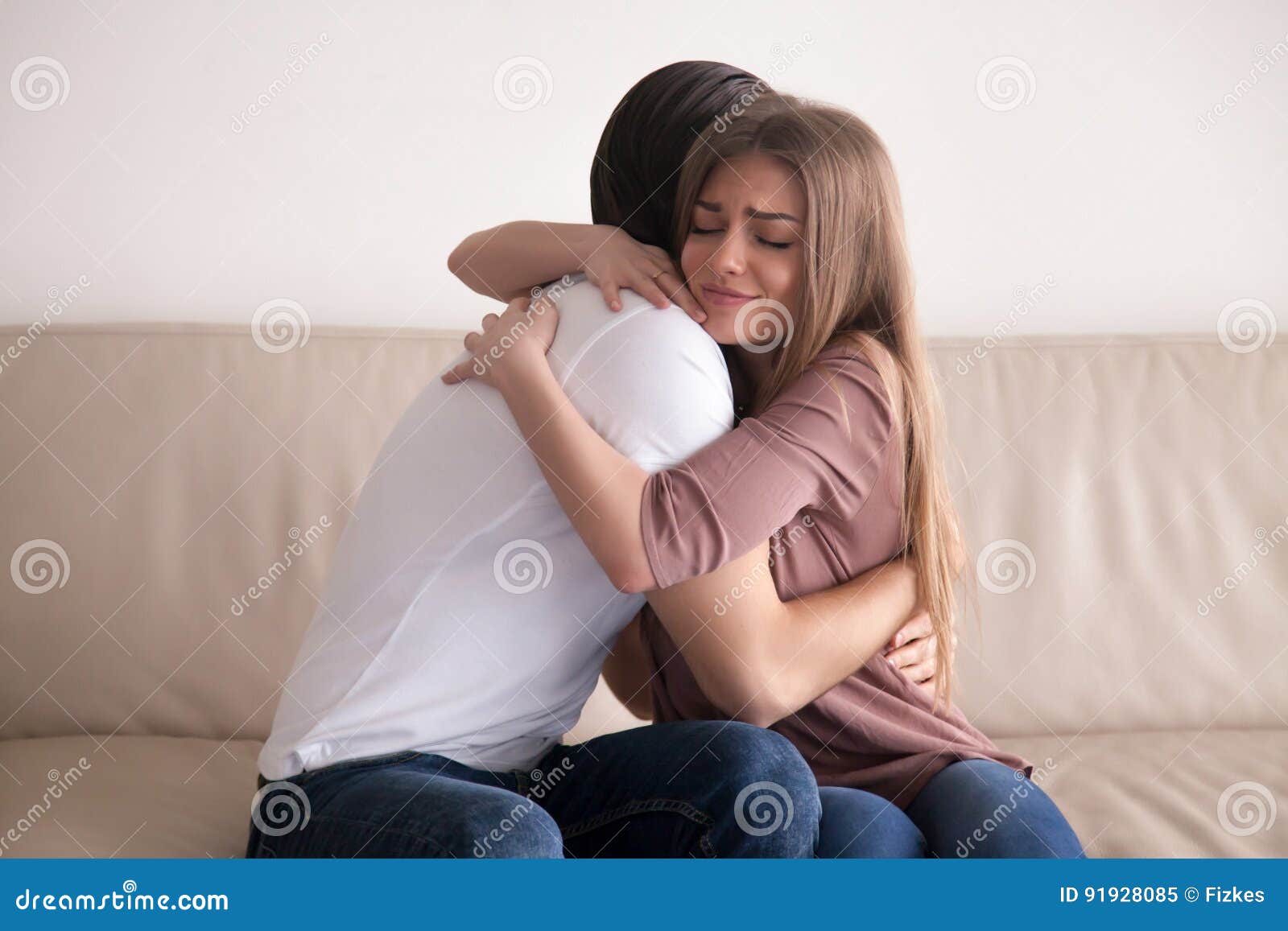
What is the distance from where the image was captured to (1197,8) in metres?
2.08

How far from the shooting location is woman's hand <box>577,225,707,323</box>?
43.7 inches

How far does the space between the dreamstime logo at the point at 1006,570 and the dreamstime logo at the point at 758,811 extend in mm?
772

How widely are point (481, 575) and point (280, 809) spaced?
0.87 ft

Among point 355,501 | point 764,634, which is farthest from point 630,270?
point 355,501

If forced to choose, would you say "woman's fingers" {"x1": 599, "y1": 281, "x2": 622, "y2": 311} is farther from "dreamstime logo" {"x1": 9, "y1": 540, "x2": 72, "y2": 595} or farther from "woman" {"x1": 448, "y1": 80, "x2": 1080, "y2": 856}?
"dreamstime logo" {"x1": 9, "y1": 540, "x2": 72, "y2": 595}

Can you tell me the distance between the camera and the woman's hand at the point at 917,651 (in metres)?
1.29

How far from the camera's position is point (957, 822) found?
114cm

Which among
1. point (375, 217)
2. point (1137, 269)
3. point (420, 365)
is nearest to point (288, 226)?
point (375, 217)
